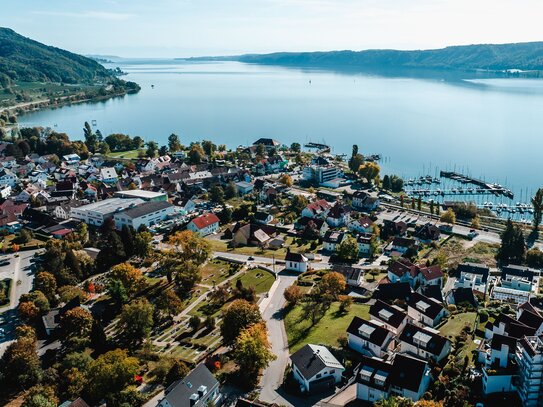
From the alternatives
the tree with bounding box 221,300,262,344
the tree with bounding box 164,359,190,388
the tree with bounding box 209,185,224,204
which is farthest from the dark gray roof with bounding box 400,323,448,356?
the tree with bounding box 209,185,224,204

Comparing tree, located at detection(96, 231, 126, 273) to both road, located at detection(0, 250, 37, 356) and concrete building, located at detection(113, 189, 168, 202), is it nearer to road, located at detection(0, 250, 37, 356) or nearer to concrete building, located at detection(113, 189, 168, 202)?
road, located at detection(0, 250, 37, 356)

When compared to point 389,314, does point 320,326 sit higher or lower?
lower

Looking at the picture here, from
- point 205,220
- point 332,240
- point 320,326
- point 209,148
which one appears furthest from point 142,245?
point 209,148

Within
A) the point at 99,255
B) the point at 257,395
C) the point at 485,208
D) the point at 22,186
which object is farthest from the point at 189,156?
the point at 257,395

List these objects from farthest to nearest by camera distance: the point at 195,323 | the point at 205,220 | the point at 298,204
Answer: the point at 298,204, the point at 205,220, the point at 195,323

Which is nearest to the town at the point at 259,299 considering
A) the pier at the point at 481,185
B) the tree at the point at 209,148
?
the pier at the point at 481,185

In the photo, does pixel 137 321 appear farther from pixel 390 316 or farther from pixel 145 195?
pixel 145 195
